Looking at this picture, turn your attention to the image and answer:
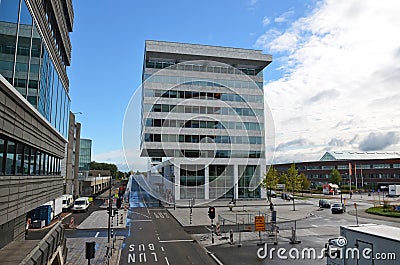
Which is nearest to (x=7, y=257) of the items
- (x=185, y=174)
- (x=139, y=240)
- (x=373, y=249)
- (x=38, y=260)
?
(x=38, y=260)

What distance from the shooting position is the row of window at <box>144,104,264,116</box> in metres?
58.7

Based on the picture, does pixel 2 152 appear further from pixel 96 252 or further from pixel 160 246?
pixel 160 246

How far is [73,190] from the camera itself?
64.6 metres

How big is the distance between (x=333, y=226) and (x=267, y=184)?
2370 centimetres

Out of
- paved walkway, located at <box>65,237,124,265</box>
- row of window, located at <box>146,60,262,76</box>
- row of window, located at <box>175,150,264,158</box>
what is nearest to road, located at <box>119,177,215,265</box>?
paved walkway, located at <box>65,237,124,265</box>

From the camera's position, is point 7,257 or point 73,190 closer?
point 7,257

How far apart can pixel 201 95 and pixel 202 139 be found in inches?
327

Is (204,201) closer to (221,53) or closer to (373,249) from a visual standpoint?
(221,53)

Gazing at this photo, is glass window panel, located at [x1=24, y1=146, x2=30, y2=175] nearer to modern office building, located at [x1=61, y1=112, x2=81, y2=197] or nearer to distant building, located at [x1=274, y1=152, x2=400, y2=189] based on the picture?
Answer: modern office building, located at [x1=61, y1=112, x2=81, y2=197]

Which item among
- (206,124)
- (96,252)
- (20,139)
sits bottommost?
(96,252)

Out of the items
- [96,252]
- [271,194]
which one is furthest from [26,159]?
[271,194]

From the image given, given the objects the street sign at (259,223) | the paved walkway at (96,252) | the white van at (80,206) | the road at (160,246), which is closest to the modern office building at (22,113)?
the paved walkway at (96,252)

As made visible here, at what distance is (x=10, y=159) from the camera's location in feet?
33.3

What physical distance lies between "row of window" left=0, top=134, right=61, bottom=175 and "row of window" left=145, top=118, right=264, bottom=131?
40.8 metres
